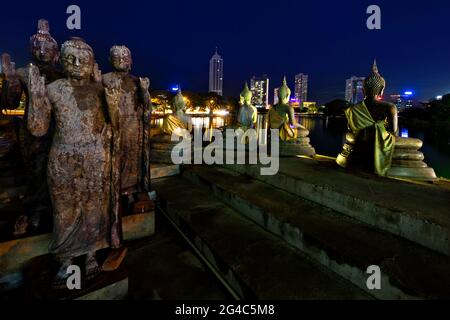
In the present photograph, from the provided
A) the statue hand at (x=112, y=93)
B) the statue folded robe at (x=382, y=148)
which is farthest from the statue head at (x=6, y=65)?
the statue folded robe at (x=382, y=148)

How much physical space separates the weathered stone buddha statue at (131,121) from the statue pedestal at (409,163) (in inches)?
174

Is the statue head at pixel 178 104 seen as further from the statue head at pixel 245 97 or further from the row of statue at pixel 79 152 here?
the row of statue at pixel 79 152

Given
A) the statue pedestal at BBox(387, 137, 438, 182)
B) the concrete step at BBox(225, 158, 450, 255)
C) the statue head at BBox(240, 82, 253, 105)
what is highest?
the statue head at BBox(240, 82, 253, 105)

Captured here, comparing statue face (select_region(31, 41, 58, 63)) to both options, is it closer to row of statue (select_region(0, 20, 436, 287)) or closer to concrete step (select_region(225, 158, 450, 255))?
row of statue (select_region(0, 20, 436, 287))

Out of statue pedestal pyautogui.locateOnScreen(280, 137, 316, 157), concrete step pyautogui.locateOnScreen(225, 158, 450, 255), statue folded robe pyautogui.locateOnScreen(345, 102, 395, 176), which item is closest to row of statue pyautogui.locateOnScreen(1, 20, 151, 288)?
concrete step pyautogui.locateOnScreen(225, 158, 450, 255)

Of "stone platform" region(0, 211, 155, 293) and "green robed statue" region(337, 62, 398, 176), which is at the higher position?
"green robed statue" region(337, 62, 398, 176)

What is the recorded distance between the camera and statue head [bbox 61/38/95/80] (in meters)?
2.07

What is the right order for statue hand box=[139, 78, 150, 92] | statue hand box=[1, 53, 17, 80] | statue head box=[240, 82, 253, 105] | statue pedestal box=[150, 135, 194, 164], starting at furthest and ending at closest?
statue head box=[240, 82, 253, 105]
statue pedestal box=[150, 135, 194, 164]
statue hand box=[139, 78, 150, 92]
statue hand box=[1, 53, 17, 80]

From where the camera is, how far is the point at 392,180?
4023 millimetres

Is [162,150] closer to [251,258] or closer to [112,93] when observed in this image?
[112,93]

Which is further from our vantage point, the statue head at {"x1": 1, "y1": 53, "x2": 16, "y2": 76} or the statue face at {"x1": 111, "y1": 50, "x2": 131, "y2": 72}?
the statue face at {"x1": 111, "y1": 50, "x2": 131, "y2": 72}

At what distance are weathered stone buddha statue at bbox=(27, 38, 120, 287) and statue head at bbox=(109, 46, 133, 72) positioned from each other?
4.81 ft

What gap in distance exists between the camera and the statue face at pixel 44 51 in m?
3.27

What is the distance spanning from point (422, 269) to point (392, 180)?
228 cm
